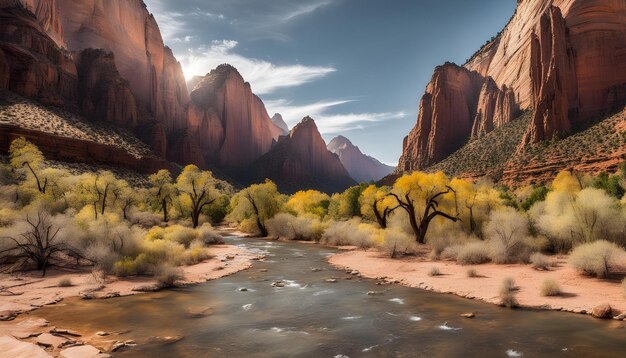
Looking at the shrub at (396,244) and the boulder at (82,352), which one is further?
the shrub at (396,244)

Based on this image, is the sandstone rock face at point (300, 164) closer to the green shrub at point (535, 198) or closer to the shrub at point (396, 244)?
the green shrub at point (535, 198)

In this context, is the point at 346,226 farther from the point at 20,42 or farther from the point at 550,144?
the point at 20,42

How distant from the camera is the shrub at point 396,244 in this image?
2995 centimetres

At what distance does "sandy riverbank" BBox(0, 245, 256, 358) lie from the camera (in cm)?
1070

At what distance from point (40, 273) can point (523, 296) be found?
82.7 feet

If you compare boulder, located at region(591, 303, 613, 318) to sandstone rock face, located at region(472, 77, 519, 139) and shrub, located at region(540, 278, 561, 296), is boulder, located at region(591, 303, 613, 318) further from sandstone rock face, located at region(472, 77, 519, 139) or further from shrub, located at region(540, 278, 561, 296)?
sandstone rock face, located at region(472, 77, 519, 139)

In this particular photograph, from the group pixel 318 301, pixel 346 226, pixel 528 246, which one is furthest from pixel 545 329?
pixel 346 226

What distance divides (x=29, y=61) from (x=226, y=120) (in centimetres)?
10010

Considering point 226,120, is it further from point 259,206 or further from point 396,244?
point 396,244

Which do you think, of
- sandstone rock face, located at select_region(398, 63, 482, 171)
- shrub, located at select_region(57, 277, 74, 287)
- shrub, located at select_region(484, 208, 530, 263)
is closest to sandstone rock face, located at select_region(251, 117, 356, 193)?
sandstone rock face, located at select_region(398, 63, 482, 171)

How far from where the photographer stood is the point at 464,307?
624 inches

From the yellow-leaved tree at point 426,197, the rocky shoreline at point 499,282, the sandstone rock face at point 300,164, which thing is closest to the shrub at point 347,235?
the yellow-leaved tree at point 426,197

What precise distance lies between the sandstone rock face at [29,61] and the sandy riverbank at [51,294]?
6114cm

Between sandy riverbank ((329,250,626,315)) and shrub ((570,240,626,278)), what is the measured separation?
0.53 meters
